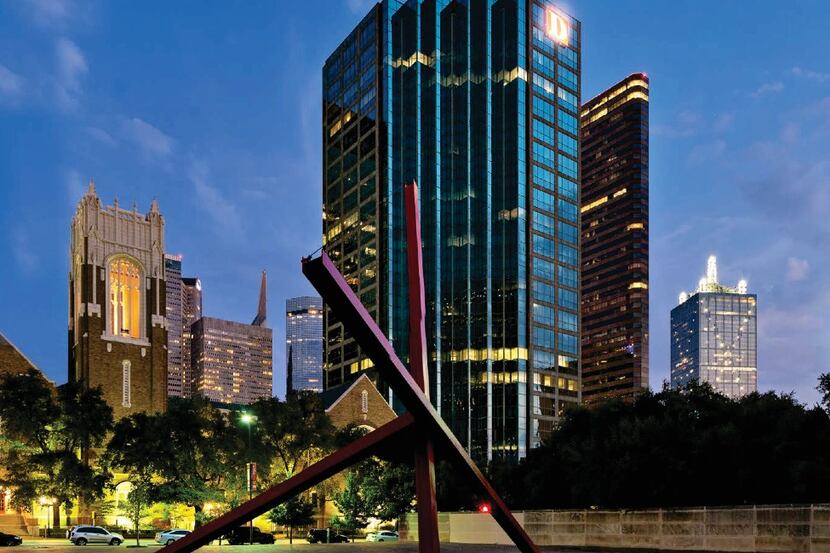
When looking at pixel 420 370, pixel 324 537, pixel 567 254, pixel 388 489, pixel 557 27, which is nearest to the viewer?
pixel 420 370

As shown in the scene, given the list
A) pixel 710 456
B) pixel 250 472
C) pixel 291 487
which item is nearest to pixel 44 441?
→ pixel 250 472

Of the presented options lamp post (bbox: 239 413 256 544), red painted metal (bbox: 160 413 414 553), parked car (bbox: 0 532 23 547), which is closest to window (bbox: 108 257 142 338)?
lamp post (bbox: 239 413 256 544)

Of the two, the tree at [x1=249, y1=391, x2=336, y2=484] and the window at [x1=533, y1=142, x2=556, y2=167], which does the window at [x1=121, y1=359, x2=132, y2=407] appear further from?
the window at [x1=533, y1=142, x2=556, y2=167]

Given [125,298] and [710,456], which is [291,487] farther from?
[125,298]

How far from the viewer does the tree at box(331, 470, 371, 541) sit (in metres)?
60.0

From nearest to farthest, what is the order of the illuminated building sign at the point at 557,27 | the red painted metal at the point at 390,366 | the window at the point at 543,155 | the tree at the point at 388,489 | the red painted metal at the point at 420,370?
the red painted metal at the point at 390,366
the red painted metal at the point at 420,370
the tree at the point at 388,489
the window at the point at 543,155
the illuminated building sign at the point at 557,27

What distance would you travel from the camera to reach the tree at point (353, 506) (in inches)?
2361

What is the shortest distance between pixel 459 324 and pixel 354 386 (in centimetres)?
5973

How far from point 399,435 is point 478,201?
129m

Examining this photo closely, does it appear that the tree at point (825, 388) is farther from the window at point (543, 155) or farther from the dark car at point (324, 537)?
the window at point (543, 155)

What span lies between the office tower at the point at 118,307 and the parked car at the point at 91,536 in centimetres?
2764

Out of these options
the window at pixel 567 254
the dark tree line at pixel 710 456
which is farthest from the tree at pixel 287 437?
the window at pixel 567 254

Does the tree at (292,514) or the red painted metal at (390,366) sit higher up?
the red painted metal at (390,366)

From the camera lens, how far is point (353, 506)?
2379 inches
